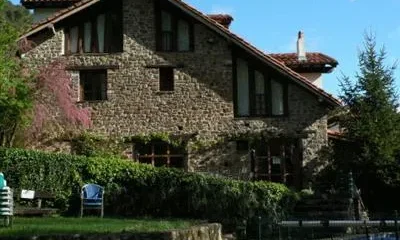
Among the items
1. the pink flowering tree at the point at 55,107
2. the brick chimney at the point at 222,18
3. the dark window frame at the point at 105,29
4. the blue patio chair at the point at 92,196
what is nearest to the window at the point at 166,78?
Answer: the dark window frame at the point at 105,29

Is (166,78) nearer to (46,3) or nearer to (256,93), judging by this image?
(256,93)

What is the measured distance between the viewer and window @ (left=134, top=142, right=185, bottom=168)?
29172 mm

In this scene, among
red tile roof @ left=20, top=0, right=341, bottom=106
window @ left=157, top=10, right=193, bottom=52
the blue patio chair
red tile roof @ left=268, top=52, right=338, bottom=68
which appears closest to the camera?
the blue patio chair

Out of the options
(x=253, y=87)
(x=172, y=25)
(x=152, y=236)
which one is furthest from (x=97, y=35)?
(x=152, y=236)

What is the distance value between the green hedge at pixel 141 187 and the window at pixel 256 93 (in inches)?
247

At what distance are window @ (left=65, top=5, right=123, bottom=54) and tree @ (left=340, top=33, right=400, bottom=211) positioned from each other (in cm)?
930

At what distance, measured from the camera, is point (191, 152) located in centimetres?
2914

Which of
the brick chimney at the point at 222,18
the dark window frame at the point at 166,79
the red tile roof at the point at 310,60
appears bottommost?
the dark window frame at the point at 166,79

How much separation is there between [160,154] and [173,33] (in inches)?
194

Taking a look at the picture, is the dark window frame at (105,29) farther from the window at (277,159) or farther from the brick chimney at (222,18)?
the window at (277,159)

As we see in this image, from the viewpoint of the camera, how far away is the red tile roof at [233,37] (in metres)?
28.3

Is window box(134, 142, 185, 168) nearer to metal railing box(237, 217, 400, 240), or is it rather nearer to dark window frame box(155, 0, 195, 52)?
dark window frame box(155, 0, 195, 52)

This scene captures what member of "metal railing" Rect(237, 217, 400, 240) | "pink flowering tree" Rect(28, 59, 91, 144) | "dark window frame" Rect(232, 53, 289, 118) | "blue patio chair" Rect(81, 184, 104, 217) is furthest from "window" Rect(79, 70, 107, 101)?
"metal railing" Rect(237, 217, 400, 240)

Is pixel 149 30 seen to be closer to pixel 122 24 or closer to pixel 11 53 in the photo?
pixel 122 24
